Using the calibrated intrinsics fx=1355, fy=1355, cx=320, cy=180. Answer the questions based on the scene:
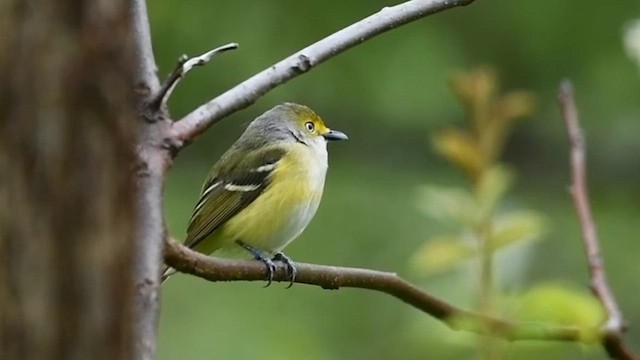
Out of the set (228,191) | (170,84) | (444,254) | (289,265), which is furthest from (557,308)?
(228,191)

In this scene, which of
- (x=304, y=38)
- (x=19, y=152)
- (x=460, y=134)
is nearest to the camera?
(x=19, y=152)

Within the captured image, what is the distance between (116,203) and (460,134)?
152cm

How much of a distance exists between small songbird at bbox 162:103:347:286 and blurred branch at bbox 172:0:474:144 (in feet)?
5.04

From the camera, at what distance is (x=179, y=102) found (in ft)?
20.3

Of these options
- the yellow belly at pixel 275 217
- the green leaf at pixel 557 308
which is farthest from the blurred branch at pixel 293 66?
the yellow belly at pixel 275 217

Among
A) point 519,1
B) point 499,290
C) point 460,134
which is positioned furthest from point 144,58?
point 519,1

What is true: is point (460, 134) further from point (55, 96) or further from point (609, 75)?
point (609, 75)

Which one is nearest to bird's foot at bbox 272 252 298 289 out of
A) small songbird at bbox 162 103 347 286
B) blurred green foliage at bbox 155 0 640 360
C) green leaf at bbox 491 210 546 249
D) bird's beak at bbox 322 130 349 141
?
small songbird at bbox 162 103 347 286

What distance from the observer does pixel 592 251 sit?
2566 mm

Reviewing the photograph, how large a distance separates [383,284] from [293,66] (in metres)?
0.49

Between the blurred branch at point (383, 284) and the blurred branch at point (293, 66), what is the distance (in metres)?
0.22

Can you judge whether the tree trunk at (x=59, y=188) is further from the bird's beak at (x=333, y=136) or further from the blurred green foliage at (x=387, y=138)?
the blurred green foliage at (x=387, y=138)

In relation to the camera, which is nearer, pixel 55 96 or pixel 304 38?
pixel 55 96

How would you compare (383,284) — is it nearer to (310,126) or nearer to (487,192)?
(487,192)
